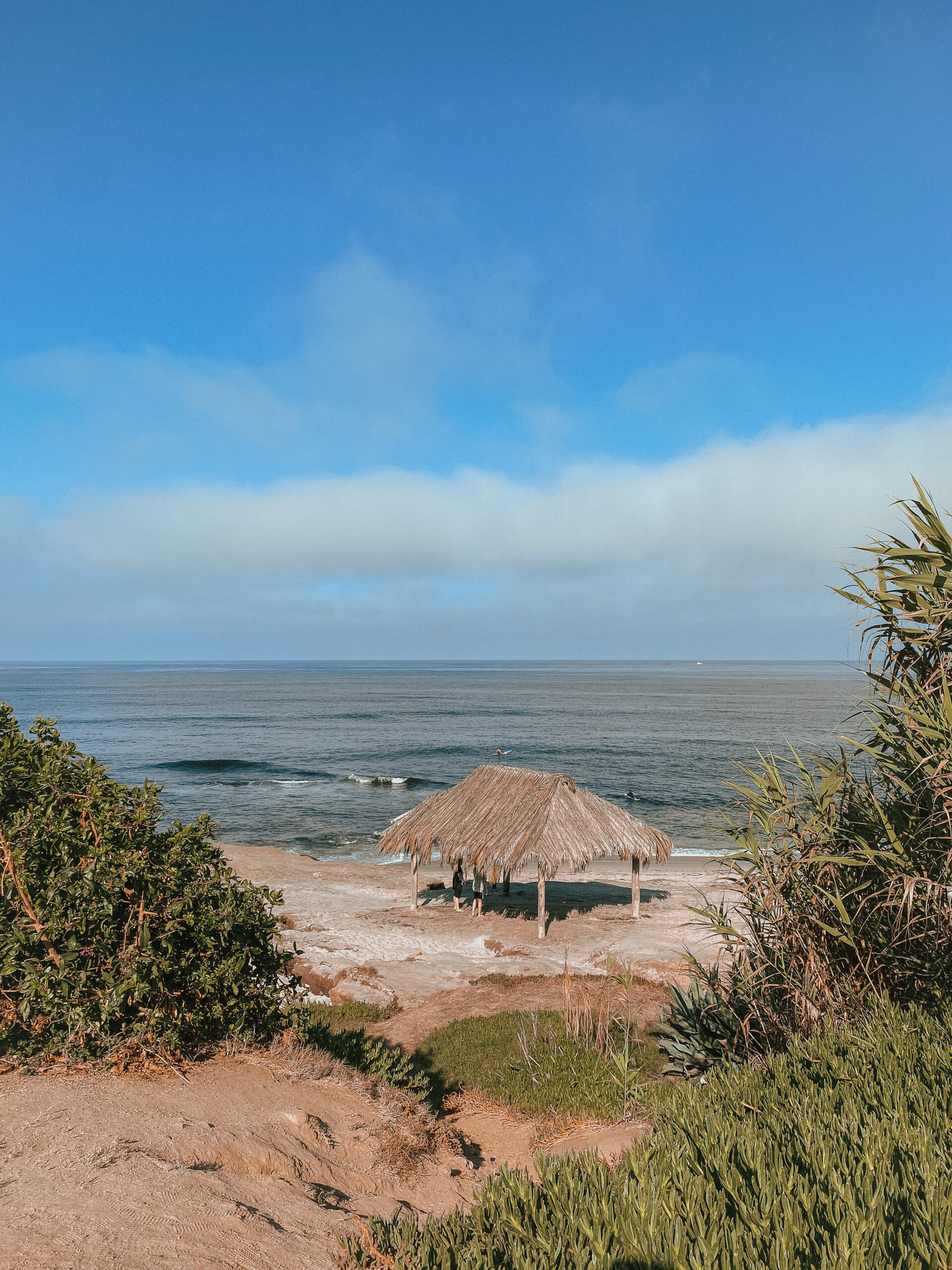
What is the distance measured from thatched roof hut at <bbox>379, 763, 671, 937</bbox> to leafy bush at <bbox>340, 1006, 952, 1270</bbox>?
35.8 ft

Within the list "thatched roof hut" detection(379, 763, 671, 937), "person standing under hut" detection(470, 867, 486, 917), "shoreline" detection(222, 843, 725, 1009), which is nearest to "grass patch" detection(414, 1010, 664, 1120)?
"shoreline" detection(222, 843, 725, 1009)

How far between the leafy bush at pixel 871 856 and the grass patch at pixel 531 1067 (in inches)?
71.8

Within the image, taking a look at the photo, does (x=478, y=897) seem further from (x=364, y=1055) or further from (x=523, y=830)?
(x=364, y=1055)

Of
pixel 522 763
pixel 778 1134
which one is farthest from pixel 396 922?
pixel 522 763

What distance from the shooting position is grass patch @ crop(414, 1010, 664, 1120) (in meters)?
6.76

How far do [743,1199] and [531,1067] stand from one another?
5643 mm

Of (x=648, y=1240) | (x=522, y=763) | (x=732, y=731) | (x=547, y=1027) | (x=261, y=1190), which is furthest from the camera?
(x=732, y=731)

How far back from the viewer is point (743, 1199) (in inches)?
98.1

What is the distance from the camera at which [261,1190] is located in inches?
155

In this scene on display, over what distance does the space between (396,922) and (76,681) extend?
14769 centimetres

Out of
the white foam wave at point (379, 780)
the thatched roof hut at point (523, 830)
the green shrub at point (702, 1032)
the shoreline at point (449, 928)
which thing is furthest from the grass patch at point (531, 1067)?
the white foam wave at point (379, 780)

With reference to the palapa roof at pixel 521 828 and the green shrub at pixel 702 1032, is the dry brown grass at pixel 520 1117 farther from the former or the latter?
the palapa roof at pixel 521 828

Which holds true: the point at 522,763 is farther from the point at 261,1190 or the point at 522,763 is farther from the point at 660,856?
the point at 261,1190

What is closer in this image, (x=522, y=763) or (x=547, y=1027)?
(x=547, y=1027)
